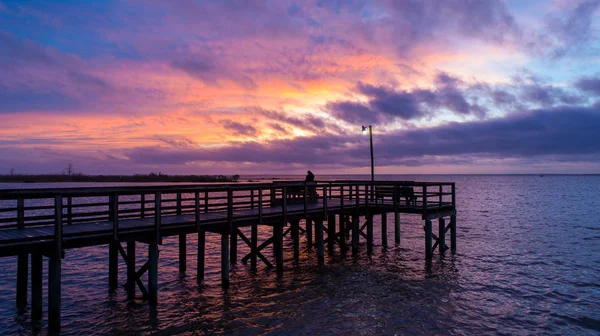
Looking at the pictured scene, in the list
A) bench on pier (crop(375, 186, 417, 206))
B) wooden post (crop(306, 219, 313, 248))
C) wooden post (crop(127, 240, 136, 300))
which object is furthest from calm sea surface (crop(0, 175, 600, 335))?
bench on pier (crop(375, 186, 417, 206))

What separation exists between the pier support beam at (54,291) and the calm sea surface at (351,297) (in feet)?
1.81

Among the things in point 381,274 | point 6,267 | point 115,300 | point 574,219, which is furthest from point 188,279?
point 574,219

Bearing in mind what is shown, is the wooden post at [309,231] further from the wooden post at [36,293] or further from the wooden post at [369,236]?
the wooden post at [36,293]

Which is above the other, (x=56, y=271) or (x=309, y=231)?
(x=56, y=271)

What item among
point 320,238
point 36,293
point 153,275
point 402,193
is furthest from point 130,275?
point 402,193

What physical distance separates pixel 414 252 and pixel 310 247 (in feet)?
18.7

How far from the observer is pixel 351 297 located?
1450 cm

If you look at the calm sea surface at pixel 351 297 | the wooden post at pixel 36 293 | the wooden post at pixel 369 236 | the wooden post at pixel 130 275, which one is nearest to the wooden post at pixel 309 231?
the calm sea surface at pixel 351 297

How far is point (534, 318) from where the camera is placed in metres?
12.8

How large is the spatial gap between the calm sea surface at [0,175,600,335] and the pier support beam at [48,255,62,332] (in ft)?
1.81

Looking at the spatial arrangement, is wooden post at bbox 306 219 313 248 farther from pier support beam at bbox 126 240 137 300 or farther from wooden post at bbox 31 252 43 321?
wooden post at bbox 31 252 43 321

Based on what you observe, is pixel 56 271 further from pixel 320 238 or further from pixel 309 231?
pixel 309 231

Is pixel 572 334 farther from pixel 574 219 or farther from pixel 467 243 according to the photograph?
pixel 574 219

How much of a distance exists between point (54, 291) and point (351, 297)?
9.05 metres
